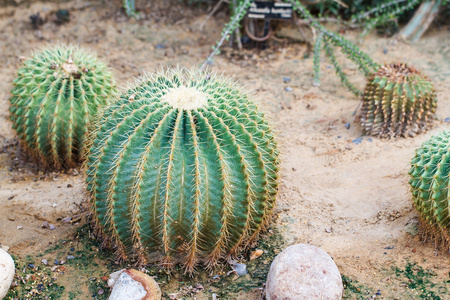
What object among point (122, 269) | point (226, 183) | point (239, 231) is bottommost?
point (122, 269)

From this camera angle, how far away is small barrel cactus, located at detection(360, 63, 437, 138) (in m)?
4.68

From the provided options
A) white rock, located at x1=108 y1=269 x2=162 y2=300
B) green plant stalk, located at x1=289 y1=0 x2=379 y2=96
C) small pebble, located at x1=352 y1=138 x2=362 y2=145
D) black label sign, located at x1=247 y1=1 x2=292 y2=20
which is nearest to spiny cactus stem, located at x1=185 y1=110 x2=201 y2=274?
white rock, located at x1=108 y1=269 x2=162 y2=300

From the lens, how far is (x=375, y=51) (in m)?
6.56

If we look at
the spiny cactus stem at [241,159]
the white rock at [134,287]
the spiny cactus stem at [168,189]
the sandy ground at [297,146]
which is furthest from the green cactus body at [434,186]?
the white rock at [134,287]

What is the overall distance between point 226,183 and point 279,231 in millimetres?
836

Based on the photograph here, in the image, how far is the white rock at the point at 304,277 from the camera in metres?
2.72

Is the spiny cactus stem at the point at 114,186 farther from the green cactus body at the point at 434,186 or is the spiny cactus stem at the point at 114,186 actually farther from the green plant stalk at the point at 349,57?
the green plant stalk at the point at 349,57

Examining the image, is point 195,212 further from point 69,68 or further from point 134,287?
point 69,68

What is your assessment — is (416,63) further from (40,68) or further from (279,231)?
(40,68)

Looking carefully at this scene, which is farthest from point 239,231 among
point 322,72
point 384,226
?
point 322,72

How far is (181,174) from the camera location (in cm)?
294

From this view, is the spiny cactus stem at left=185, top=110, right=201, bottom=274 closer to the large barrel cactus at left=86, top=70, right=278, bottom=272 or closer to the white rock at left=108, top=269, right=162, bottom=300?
the large barrel cactus at left=86, top=70, right=278, bottom=272

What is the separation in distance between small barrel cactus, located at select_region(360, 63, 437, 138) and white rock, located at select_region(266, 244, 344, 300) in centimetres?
225

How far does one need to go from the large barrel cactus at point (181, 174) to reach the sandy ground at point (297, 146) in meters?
0.50
